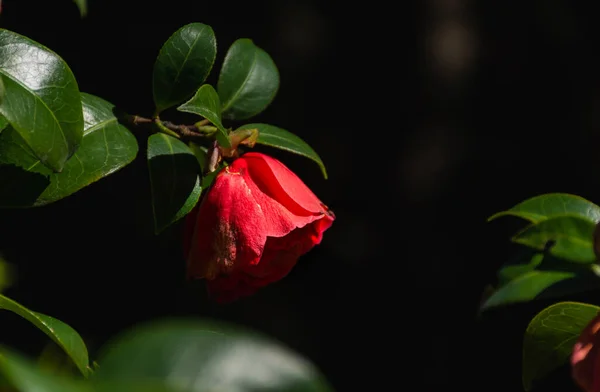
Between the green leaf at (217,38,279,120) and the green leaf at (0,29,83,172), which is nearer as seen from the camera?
the green leaf at (0,29,83,172)

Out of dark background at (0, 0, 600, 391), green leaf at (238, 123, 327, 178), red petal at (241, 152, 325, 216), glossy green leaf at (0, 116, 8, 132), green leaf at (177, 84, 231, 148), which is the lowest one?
dark background at (0, 0, 600, 391)

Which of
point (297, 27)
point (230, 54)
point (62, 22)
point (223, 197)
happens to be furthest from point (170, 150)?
point (297, 27)

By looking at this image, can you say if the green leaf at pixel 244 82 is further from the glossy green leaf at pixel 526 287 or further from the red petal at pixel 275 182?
the glossy green leaf at pixel 526 287

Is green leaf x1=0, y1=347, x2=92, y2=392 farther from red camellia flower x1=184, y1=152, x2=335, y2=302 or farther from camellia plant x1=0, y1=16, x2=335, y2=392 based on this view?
red camellia flower x1=184, y1=152, x2=335, y2=302

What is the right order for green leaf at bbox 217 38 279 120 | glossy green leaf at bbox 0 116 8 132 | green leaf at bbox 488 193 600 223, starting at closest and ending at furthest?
glossy green leaf at bbox 0 116 8 132 < green leaf at bbox 488 193 600 223 < green leaf at bbox 217 38 279 120

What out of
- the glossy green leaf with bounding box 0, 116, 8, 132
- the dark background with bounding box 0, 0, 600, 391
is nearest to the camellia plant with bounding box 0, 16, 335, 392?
the glossy green leaf with bounding box 0, 116, 8, 132

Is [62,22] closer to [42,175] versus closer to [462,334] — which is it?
[462,334]
